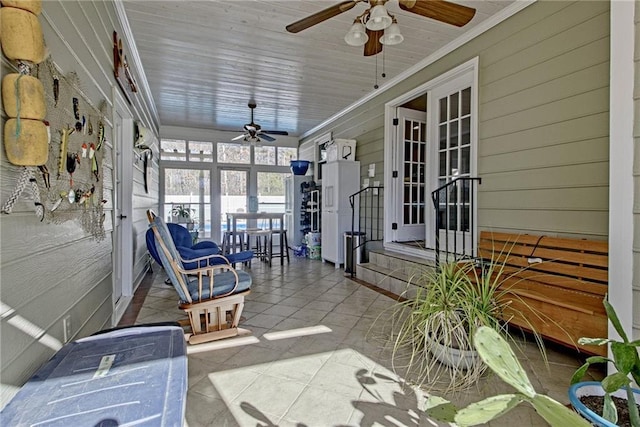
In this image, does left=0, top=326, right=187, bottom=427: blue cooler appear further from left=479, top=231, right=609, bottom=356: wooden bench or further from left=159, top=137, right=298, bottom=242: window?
left=159, top=137, right=298, bottom=242: window

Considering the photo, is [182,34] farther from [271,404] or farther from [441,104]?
[271,404]

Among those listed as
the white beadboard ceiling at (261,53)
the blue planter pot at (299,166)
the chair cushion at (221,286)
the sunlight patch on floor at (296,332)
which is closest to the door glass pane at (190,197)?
the white beadboard ceiling at (261,53)

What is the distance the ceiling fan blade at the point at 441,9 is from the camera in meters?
2.27

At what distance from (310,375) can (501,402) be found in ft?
5.20

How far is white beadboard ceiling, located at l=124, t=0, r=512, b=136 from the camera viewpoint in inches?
124

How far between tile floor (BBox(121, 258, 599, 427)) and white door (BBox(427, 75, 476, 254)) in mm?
1258

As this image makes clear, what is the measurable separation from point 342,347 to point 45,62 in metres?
2.48

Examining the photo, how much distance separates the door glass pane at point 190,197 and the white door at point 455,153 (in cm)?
567

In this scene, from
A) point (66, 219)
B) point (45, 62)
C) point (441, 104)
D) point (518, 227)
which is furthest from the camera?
point (441, 104)

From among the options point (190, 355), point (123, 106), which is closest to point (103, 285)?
point (190, 355)

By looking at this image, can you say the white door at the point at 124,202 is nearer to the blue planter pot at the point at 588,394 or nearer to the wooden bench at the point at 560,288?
the wooden bench at the point at 560,288

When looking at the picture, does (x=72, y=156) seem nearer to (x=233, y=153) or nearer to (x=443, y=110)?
(x=443, y=110)

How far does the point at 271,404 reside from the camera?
1.85 meters

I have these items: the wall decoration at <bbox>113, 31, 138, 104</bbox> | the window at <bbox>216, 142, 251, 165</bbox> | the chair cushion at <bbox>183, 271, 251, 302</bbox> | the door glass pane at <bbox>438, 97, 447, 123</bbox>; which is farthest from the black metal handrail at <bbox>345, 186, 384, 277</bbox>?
the window at <bbox>216, 142, 251, 165</bbox>
